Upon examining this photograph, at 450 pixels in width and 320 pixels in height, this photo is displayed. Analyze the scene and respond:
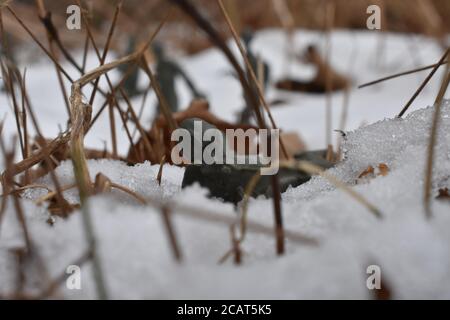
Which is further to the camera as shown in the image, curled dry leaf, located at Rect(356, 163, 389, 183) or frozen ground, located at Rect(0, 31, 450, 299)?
curled dry leaf, located at Rect(356, 163, 389, 183)

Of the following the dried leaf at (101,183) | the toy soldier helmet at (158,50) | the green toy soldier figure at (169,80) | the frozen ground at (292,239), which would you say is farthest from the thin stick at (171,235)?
the toy soldier helmet at (158,50)

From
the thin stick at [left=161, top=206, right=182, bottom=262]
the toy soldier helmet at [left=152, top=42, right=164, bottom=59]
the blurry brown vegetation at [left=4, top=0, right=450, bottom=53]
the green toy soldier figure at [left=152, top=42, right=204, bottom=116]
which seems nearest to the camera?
the thin stick at [left=161, top=206, right=182, bottom=262]

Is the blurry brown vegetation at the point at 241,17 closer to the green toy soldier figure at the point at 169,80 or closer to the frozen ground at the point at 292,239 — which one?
the green toy soldier figure at the point at 169,80

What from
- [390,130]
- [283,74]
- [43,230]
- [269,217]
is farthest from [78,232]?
[283,74]

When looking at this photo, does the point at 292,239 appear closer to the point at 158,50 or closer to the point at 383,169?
the point at 383,169

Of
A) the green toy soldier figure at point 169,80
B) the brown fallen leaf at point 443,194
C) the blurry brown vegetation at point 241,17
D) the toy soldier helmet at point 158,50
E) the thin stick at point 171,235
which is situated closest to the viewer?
the thin stick at point 171,235

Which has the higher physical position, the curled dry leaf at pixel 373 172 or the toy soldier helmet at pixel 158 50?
the toy soldier helmet at pixel 158 50

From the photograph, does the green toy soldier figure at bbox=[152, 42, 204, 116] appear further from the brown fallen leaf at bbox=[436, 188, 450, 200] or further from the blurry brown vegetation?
the blurry brown vegetation

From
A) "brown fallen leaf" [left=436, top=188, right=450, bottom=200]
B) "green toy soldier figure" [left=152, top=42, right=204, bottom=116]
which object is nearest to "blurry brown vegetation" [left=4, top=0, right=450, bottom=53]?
"green toy soldier figure" [left=152, top=42, right=204, bottom=116]

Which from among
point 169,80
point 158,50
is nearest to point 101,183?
point 169,80
